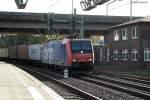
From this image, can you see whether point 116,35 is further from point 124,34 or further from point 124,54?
point 124,54

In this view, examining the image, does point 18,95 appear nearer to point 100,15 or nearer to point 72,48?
point 72,48

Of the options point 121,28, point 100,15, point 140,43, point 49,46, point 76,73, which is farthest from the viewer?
point 100,15

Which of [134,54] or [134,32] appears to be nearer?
[134,54]

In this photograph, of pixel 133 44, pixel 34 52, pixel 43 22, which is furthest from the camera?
pixel 43 22

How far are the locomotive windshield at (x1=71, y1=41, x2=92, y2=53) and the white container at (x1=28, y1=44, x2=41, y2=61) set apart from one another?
21.4 meters

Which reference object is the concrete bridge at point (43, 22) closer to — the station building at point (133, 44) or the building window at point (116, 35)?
the building window at point (116, 35)

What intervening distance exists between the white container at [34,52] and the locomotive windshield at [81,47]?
844 inches

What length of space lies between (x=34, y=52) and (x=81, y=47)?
87.6ft

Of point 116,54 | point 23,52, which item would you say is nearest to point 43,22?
point 23,52

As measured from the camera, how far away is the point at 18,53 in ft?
272

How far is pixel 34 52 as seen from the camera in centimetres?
6359

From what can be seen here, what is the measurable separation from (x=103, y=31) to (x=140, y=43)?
29761 millimetres

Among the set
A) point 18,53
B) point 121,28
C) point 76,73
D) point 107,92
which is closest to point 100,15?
point 18,53

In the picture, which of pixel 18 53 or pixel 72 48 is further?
pixel 18 53
